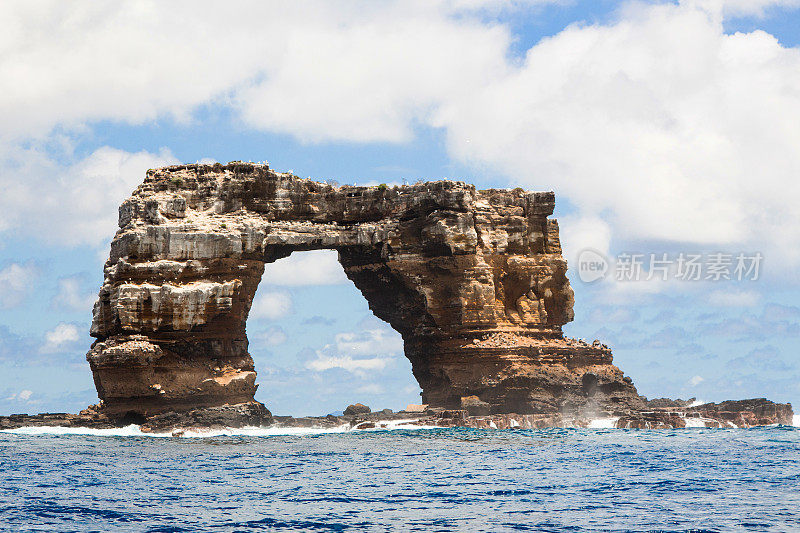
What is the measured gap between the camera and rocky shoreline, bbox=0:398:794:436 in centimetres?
6303

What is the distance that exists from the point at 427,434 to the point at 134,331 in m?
20.5

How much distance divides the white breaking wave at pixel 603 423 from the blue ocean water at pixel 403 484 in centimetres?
967

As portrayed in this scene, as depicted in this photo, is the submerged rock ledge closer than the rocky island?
Yes

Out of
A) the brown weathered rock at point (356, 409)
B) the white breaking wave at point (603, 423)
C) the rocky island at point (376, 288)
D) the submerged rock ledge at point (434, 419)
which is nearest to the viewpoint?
the submerged rock ledge at point (434, 419)

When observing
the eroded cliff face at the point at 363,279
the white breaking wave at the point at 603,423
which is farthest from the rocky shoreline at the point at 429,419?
the eroded cliff face at the point at 363,279

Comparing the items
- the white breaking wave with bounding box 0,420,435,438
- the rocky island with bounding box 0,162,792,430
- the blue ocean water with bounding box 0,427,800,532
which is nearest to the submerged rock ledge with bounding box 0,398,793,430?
the rocky island with bounding box 0,162,792,430

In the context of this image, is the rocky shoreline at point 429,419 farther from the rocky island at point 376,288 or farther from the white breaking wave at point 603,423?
A: the rocky island at point 376,288

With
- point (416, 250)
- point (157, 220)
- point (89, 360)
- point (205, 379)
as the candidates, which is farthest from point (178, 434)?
point (416, 250)

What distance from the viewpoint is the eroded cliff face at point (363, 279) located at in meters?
63.6

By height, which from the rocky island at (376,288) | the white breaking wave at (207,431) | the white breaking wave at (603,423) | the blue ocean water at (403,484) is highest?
the rocky island at (376,288)

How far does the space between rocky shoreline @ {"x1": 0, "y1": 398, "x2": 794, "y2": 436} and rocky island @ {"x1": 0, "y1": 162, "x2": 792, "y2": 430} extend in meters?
0.14

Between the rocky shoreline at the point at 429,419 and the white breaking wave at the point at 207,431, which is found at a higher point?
the rocky shoreline at the point at 429,419

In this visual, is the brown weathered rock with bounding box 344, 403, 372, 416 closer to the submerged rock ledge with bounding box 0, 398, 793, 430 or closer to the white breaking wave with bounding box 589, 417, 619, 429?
the submerged rock ledge with bounding box 0, 398, 793, 430

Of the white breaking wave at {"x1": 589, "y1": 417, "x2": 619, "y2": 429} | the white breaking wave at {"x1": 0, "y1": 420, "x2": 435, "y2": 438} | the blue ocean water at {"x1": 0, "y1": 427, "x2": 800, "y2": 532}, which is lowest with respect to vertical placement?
the blue ocean water at {"x1": 0, "y1": 427, "x2": 800, "y2": 532}
